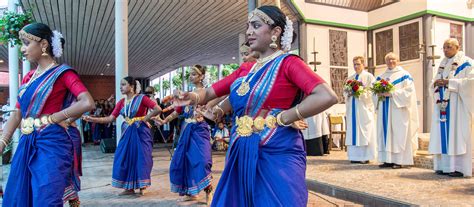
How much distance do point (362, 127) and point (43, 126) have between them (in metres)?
6.01

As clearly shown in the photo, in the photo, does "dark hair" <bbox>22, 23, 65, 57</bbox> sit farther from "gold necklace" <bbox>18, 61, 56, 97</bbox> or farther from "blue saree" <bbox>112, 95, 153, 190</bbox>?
"blue saree" <bbox>112, 95, 153, 190</bbox>

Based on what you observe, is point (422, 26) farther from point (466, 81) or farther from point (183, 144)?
point (183, 144)

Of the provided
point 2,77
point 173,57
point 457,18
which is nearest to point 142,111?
point 457,18

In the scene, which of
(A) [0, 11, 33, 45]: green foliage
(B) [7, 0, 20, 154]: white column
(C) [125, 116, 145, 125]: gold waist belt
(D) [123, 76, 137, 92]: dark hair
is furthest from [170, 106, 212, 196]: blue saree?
(B) [7, 0, 20, 154]: white column

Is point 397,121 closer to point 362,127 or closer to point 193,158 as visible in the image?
point 362,127

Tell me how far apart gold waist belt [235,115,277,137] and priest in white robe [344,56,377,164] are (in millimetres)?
5821

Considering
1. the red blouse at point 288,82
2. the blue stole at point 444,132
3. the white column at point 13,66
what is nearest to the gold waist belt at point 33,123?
the red blouse at point 288,82

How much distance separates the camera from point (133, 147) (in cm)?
547

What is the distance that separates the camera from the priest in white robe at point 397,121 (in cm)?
680

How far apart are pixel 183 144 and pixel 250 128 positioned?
3011 mm

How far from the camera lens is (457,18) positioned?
1044 centimetres

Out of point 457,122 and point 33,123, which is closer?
point 33,123

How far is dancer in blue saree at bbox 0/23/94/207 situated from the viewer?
9.09 feet

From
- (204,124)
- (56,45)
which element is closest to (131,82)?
(204,124)
